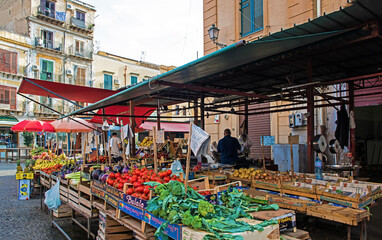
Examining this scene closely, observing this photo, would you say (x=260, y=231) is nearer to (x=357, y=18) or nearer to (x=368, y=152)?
(x=357, y=18)

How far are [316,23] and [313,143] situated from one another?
134 inches

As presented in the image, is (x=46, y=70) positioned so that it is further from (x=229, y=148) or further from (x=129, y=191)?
(x=129, y=191)

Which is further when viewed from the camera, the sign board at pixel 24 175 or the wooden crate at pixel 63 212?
the sign board at pixel 24 175

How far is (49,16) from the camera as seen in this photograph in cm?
3062

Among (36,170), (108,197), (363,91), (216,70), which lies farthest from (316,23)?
(36,170)

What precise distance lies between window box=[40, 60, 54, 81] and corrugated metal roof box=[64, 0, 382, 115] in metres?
24.8

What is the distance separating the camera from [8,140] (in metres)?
27.1

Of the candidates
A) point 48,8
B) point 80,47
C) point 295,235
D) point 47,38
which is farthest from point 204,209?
point 80,47

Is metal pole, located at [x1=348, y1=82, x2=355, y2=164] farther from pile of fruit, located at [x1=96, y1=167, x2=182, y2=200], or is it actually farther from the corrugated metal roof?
pile of fruit, located at [x1=96, y1=167, x2=182, y2=200]

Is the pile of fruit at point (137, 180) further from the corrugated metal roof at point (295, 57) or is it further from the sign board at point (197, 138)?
the corrugated metal roof at point (295, 57)

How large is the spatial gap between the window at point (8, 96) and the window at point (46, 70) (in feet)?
10.6

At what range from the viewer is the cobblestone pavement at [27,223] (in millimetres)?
5633

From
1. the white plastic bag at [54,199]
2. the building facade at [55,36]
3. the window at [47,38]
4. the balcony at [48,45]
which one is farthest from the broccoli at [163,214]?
the window at [47,38]

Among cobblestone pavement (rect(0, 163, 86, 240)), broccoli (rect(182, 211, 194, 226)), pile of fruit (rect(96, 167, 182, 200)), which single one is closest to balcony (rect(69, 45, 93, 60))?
cobblestone pavement (rect(0, 163, 86, 240))
